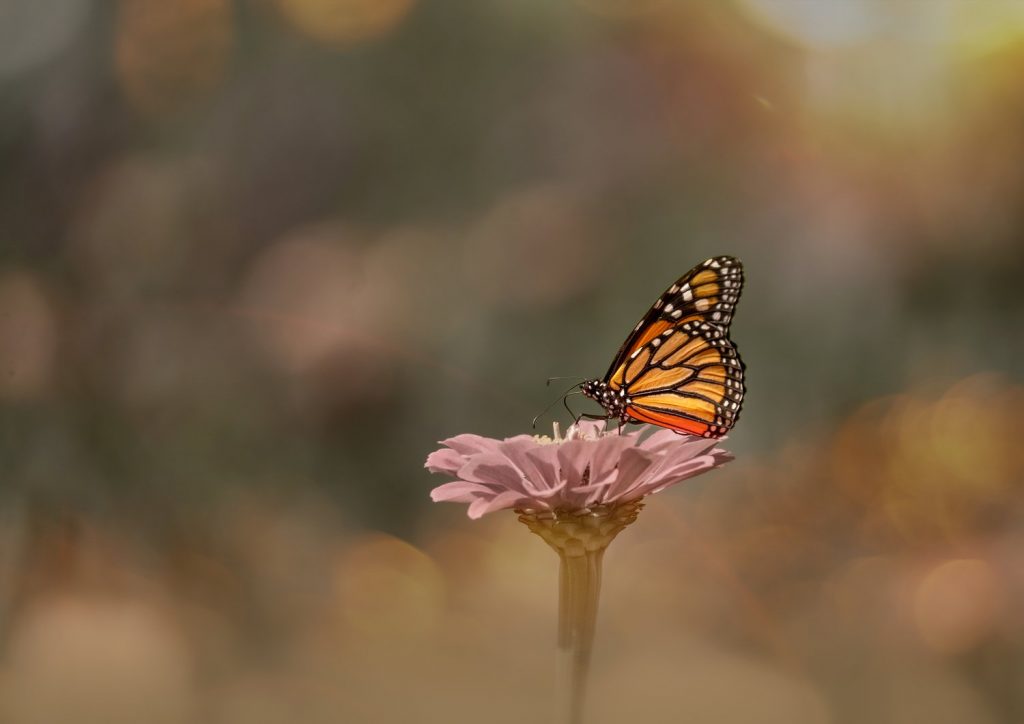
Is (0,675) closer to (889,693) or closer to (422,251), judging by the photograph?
(422,251)

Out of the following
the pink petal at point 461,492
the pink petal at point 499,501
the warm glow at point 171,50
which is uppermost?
the warm glow at point 171,50

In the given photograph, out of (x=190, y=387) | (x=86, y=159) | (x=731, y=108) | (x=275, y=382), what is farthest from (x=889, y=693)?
(x=86, y=159)

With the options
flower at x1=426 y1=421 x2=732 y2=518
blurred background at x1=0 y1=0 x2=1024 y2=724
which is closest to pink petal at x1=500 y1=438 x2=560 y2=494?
flower at x1=426 y1=421 x2=732 y2=518

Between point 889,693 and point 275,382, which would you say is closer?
point 889,693

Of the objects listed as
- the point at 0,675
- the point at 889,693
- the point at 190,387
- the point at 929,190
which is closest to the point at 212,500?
the point at 190,387

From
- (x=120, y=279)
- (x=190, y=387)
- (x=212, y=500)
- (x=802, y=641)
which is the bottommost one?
(x=802, y=641)

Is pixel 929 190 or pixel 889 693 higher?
pixel 929 190

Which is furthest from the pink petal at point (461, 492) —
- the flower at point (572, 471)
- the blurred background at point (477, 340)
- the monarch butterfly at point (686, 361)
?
the blurred background at point (477, 340)

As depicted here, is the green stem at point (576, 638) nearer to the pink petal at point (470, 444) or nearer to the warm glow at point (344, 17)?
the pink petal at point (470, 444)

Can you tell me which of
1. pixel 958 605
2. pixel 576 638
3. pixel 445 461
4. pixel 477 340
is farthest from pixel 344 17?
pixel 958 605
